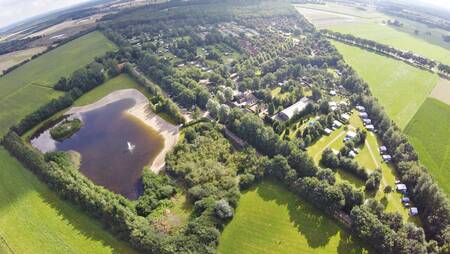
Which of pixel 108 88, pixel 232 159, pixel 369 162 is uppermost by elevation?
pixel 108 88

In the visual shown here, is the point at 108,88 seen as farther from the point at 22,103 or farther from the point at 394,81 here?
the point at 394,81

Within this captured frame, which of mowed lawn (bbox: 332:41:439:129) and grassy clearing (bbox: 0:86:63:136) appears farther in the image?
grassy clearing (bbox: 0:86:63:136)

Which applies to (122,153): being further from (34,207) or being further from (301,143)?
(301,143)

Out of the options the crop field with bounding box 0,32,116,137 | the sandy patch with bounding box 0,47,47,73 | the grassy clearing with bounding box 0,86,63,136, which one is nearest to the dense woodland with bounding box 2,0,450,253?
the grassy clearing with bounding box 0,86,63,136

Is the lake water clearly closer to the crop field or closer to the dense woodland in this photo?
the dense woodland

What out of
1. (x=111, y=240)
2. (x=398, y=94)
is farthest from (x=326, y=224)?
(x=398, y=94)

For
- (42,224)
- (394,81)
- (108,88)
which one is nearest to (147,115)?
(108,88)
